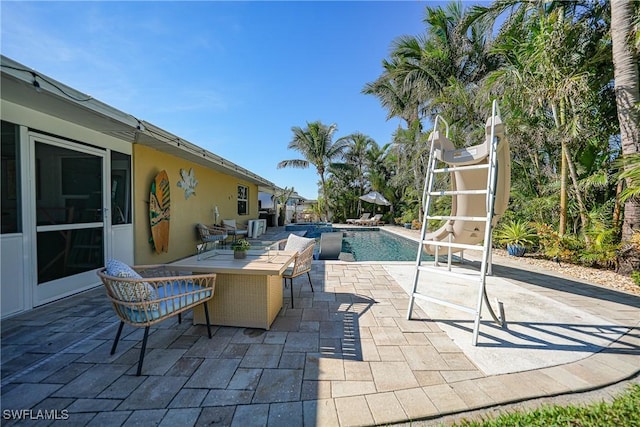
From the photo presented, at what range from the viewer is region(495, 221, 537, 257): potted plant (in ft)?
22.1

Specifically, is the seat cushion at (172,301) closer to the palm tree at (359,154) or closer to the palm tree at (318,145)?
the palm tree at (318,145)

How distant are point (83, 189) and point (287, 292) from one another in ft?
→ 12.2

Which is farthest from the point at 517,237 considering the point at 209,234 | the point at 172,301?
the point at 209,234

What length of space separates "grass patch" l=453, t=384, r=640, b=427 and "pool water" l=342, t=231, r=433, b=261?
18.4ft

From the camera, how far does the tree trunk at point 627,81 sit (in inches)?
176

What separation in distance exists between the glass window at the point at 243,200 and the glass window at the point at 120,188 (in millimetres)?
6743

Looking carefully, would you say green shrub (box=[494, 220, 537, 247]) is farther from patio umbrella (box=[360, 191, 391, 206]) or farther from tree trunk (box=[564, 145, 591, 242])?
patio umbrella (box=[360, 191, 391, 206])

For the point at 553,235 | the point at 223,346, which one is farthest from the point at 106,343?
the point at 553,235

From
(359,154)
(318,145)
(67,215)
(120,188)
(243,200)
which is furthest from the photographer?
(359,154)

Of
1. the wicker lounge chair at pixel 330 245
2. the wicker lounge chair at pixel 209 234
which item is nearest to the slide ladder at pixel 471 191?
the wicker lounge chair at pixel 330 245

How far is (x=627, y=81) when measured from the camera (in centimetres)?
454

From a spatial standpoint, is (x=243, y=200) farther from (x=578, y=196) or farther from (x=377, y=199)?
(x=578, y=196)

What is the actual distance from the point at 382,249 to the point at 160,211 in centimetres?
728

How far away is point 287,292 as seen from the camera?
4.09 metres
